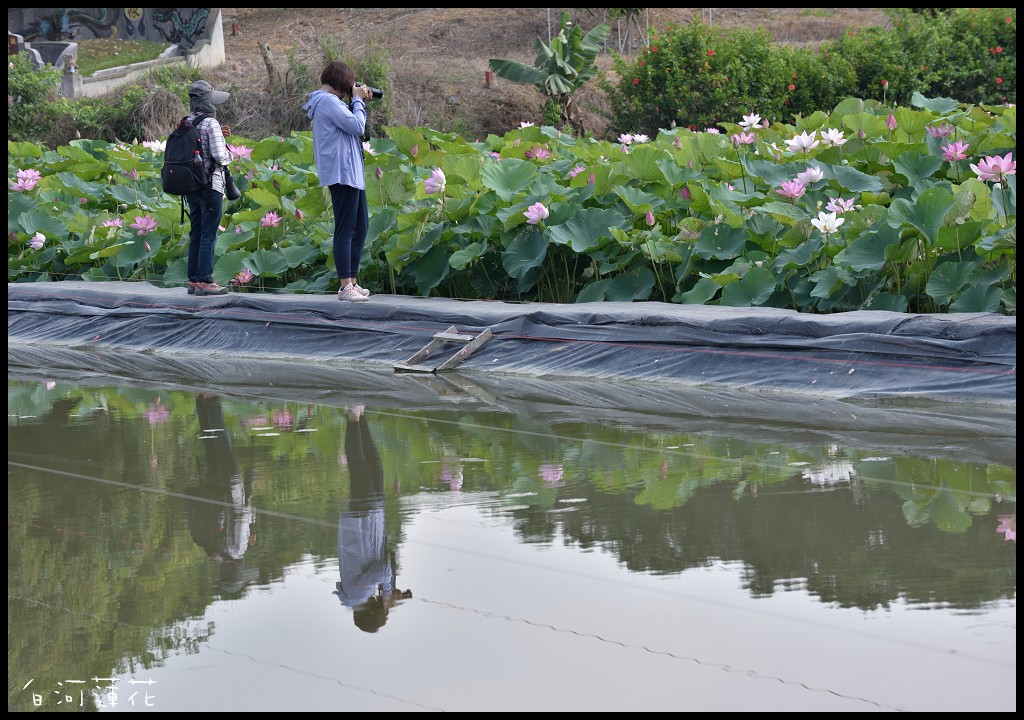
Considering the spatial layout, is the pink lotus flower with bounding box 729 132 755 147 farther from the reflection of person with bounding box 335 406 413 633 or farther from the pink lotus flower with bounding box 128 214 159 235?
the reflection of person with bounding box 335 406 413 633

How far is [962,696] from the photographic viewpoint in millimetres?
2594

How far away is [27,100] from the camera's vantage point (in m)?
28.1

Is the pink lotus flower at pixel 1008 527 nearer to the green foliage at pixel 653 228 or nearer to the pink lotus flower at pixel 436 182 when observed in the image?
the green foliage at pixel 653 228

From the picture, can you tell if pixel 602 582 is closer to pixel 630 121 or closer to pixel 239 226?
pixel 239 226

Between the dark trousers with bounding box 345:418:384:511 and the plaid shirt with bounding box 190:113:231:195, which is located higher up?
the plaid shirt with bounding box 190:113:231:195

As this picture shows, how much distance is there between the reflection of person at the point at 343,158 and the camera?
25.4ft

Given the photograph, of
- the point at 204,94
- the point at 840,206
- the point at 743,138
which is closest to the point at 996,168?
the point at 840,206

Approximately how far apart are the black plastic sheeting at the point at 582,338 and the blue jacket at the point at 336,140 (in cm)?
77

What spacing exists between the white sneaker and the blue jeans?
1218mm

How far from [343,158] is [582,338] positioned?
6.20ft

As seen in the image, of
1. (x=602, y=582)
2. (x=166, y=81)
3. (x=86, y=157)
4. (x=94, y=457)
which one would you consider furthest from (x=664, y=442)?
(x=166, y=81)

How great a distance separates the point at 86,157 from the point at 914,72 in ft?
47.6

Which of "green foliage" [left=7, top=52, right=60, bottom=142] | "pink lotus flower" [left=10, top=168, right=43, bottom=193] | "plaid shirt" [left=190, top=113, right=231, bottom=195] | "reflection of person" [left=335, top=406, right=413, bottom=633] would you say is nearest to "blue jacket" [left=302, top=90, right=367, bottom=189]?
"plaid shirt" [left=190, top=113, right=231, bottom=195]

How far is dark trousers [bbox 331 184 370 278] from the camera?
7.87 meters
